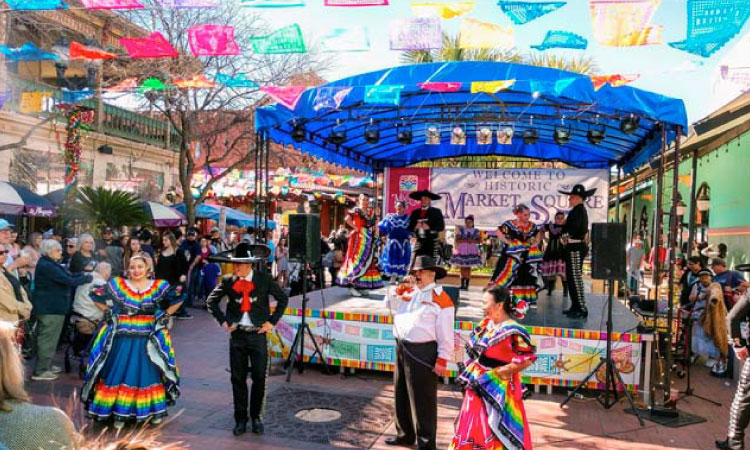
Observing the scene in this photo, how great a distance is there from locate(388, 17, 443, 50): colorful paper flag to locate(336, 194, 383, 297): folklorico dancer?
3063 millimetres

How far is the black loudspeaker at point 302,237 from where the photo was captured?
8.52m

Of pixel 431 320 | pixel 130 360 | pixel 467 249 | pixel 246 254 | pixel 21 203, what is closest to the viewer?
pixel 431 320

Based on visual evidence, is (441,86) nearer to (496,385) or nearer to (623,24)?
(623,24)

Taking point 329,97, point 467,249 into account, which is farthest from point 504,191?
point 329,97

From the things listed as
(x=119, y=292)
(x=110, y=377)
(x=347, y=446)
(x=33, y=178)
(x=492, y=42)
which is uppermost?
(x=492, y=42)

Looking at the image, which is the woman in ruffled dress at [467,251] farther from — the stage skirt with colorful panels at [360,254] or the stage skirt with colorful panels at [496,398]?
the stage skirt with colorful panels at [496,398]

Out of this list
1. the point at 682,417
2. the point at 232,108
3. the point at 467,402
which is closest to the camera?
the point at 467,402

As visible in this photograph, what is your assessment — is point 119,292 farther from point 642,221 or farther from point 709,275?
point 642,221

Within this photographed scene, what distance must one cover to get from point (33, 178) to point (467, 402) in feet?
59.8

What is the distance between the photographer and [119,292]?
6.05m

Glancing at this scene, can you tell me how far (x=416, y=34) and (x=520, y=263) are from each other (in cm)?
359

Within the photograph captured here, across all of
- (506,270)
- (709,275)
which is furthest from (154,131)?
(709,275)

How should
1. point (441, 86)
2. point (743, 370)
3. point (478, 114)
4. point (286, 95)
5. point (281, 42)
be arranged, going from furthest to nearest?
point (478, 114) < point (281, 42) < point (286, 95) < point (441, 86) < point (743, 370)

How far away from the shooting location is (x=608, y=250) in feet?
24.5
